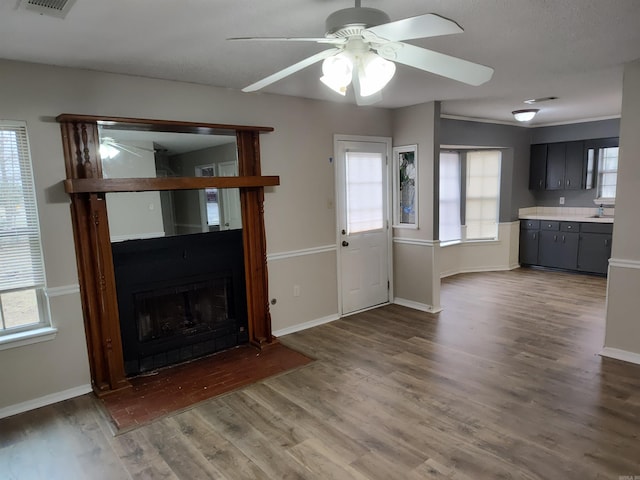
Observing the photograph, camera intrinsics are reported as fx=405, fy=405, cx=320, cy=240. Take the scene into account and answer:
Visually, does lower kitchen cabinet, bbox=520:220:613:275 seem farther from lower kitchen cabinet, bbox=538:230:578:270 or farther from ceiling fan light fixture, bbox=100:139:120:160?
ceiling fan light fixture, bbox=100:139:120:160

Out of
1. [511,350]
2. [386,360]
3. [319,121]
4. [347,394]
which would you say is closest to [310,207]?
[319,121]

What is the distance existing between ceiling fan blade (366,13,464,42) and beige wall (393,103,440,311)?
327cm

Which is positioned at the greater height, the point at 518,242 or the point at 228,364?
the point at 518,242

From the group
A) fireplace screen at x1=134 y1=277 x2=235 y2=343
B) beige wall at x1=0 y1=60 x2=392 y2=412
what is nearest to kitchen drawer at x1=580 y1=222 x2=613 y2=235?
beige wall at x1=0 y1=60 x2=392 y2=412

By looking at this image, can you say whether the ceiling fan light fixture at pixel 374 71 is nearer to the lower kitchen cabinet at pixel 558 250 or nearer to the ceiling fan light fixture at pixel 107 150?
the ceiling fan light fixture at pixel 107 150

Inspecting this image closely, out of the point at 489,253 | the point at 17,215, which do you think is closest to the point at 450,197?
the point at 489,253

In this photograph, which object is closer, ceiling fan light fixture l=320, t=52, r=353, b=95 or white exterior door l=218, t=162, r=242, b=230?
ceiling fan light fixture l=320, t=52, r=353, b=95

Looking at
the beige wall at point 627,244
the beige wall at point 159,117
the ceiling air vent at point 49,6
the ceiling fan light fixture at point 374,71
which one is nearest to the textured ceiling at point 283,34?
the ceiling air vent at point 49,6

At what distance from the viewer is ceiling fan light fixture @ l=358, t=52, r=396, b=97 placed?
1.75 m

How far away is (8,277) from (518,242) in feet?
23.4

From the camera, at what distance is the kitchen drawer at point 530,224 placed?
272 inches

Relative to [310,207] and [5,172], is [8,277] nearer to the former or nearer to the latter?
[5,172]

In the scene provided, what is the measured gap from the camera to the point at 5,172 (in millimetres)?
2789

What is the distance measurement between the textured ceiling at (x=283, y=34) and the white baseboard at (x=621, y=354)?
7.80ft
